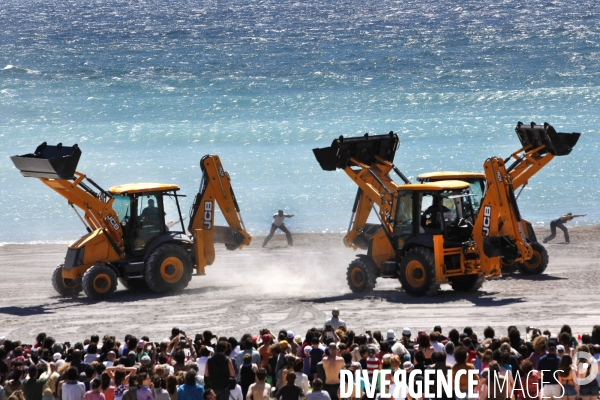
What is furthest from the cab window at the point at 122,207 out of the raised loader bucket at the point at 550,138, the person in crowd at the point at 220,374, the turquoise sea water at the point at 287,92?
the turquoise sea water at the point at 287,92

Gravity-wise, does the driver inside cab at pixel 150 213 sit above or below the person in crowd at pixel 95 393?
above

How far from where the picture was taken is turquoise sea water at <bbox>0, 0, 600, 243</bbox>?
43750mm

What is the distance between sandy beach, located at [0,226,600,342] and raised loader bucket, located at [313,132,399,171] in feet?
8.26

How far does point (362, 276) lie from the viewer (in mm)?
21703

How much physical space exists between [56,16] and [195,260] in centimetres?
7662

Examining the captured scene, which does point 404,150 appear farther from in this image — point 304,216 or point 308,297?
point 308,297

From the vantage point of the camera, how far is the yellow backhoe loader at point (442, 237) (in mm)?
20453

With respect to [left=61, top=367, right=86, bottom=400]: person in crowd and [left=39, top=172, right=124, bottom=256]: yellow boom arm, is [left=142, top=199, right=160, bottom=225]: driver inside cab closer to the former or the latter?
[left=39, top=172, right=124, bottom=256]: yellow boom arm

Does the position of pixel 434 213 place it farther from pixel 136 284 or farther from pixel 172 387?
pixel 172 387

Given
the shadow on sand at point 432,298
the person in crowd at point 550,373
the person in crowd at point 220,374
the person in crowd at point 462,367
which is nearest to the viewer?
the person in crowd at point 550,373

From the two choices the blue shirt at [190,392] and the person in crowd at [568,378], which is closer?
the blue shirt at [190,392]

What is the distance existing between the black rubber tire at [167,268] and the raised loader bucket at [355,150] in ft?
10.9

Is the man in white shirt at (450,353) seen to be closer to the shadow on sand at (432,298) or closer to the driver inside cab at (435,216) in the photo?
the shadow on sand at (432,298)

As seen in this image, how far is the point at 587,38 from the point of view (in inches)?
3041
